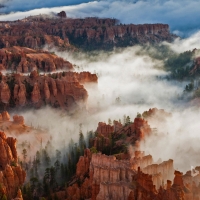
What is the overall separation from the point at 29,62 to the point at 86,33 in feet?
249

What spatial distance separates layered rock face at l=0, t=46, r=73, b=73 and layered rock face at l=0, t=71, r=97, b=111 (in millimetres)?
18262

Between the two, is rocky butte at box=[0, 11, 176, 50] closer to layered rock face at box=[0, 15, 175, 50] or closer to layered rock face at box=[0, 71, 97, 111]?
layered rock face at box=[0, 15, 175, 50]

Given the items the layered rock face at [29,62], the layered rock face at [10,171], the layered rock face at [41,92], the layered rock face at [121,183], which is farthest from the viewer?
the layered rock face at [29,62]

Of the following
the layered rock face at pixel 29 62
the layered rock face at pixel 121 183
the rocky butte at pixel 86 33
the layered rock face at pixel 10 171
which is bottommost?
the layered rock face at pixel 10 171

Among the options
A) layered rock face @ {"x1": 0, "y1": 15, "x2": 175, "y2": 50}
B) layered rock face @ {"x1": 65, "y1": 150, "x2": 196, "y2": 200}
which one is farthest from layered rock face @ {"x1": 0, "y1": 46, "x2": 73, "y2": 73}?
layered rock face @ {"x1": 65, "y1": 150, "x2": 196, "y2": 200}

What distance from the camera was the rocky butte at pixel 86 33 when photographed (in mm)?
147375

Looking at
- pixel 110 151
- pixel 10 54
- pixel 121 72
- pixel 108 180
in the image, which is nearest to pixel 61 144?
pixel 110 151

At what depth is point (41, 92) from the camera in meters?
77.8

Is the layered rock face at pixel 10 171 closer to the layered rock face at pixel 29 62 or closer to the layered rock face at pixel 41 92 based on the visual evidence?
the layered rock face at pixel 41 92

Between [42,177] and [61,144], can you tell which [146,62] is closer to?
[61,144]

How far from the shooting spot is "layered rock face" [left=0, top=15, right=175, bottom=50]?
493 feet

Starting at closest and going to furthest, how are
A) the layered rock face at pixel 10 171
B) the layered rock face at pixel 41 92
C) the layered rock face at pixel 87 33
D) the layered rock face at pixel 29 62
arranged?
the layered rock face at pixel 10 171 → the layered rock face at pixel 41 92 → the layered rock face at pixel 29 62 → the layered rock face at pixel 87 33

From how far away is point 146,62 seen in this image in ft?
508

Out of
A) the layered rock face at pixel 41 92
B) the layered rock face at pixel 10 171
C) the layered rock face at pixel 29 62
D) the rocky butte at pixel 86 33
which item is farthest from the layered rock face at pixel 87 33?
the layered rock face at pixel 10 171
